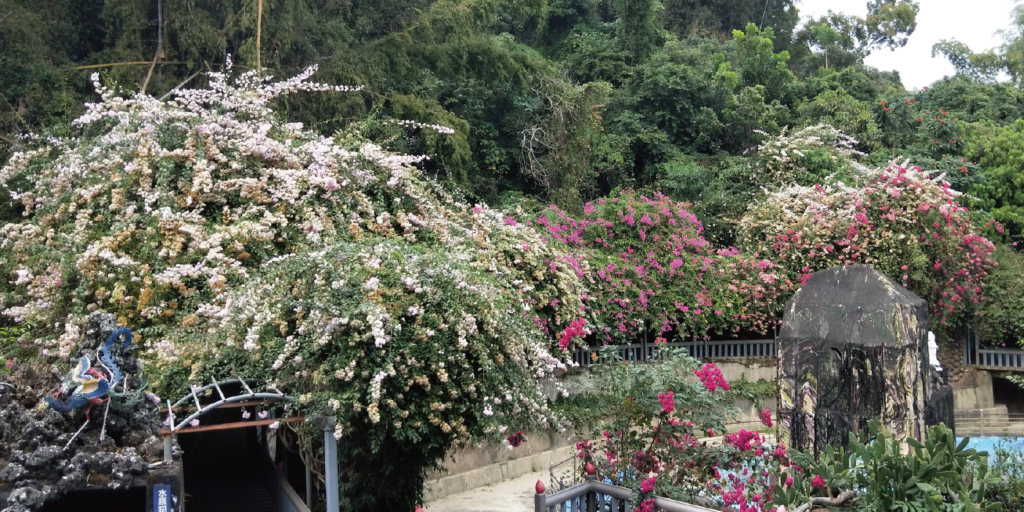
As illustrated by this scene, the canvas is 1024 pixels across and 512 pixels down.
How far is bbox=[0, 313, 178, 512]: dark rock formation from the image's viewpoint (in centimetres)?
474

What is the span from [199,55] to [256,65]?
3.45ft

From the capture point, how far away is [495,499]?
984 centimetres

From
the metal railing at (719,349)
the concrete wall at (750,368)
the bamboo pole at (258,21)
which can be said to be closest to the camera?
the bamboo pole at (258,21)

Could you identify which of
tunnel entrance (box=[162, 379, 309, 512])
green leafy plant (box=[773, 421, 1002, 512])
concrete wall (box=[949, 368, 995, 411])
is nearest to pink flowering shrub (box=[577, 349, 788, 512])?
green leafy plant (box=[773, 421, 1002, 512])

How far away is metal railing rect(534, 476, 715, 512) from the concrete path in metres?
4.20

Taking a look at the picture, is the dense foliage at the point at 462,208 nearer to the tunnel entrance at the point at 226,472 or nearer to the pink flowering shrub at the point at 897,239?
the pink flowering shrub at the point at 897,239

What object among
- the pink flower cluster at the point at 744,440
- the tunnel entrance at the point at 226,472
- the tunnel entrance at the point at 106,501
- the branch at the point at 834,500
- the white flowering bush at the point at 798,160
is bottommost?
the tunnel entrance at the point at 226,472

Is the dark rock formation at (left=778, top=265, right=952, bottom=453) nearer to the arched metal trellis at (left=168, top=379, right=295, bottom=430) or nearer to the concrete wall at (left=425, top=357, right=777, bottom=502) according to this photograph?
the concrete wall at (left=425, top=357, right=777, bottom=502)

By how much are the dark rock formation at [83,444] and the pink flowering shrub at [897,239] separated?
36.4 ft

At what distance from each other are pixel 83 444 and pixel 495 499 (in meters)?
5.63

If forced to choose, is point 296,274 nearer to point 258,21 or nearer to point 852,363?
point 852,363

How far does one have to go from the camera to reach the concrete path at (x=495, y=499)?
941 centimetres

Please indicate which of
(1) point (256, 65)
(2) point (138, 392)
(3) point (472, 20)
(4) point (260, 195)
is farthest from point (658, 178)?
(2) point (138, 392)

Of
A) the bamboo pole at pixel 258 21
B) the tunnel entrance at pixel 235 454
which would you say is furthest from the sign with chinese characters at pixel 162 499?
the bamboo pole at pixel 258 21
